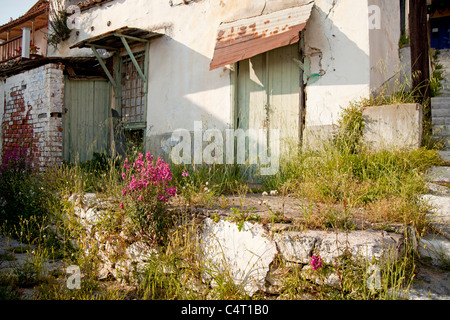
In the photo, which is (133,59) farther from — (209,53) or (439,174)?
(439,174)

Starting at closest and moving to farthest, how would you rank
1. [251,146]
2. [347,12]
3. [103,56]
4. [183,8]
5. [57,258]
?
[57,258] < [347,12] < [251,146] < [183,8] < [103,56]

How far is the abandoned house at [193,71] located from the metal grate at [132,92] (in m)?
0.03

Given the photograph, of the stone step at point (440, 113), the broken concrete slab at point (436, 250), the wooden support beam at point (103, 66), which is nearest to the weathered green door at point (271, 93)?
the broken concrete slab at point (436, 250)

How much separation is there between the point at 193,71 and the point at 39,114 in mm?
3388

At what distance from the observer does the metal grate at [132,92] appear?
25.9 ft

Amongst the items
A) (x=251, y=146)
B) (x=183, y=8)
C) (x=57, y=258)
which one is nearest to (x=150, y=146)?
(x=251, y=146)

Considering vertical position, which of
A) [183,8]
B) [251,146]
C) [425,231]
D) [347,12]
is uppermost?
[183,8]

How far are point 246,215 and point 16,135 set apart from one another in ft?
22.3

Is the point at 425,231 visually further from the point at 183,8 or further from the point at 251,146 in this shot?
the point at 183,8

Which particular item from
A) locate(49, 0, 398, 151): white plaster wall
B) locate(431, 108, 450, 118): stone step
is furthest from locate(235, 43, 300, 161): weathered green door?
locate(431, 108, 450, 118): stone step

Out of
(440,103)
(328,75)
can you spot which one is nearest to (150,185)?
(328,75)

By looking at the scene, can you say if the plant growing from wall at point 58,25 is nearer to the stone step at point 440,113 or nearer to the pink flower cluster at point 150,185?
the pink flower cluster at point 150,185

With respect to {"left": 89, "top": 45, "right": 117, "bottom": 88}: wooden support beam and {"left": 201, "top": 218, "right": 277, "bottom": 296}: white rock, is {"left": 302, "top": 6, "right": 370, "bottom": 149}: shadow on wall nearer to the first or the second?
{"left": 201, "top": 218, "right": 277, "bottom": 296}: white rock
